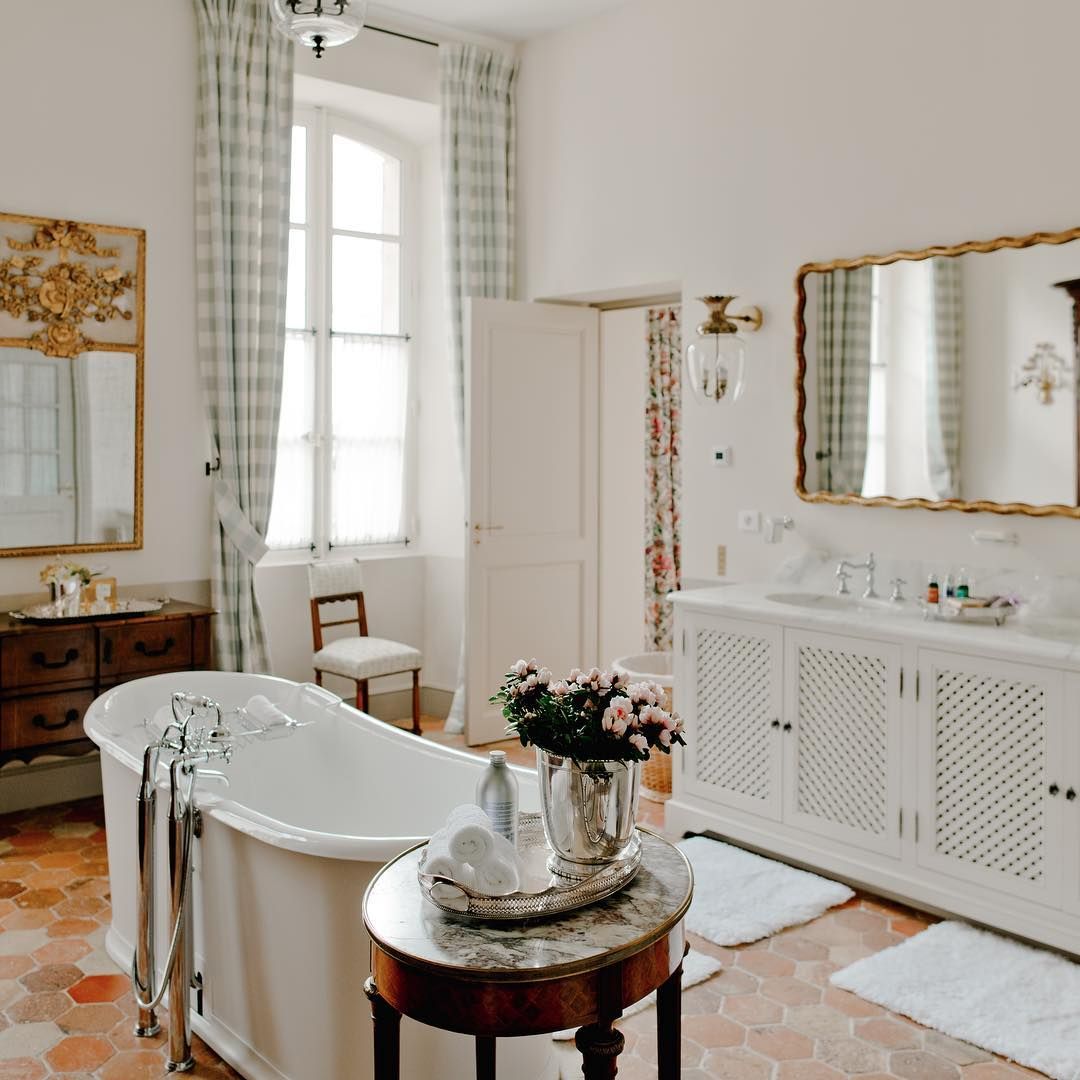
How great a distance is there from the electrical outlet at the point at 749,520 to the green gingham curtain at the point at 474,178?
1.58 metres

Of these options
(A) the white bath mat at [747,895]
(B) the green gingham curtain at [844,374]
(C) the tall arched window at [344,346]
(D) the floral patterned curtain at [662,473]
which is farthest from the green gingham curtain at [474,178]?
(A) the white bath mat at [747,895]

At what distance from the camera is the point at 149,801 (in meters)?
2.72

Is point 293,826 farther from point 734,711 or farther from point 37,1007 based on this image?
point 734,711

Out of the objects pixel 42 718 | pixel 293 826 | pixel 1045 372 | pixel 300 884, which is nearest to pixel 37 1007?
pixel 293 826

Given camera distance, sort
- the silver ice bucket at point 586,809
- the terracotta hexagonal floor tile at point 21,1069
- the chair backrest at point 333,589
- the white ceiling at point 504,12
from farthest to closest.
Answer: the chair backrest at point 333,589, the white ceiling at point 504,12, the terracotta hexagonal floor tile at point 21,1069, the silver ice bucket at point 586,809

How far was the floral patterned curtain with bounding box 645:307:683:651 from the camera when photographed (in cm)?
611

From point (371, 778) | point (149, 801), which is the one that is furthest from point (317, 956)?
point (371, 778)

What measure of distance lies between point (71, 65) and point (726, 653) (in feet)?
11.2

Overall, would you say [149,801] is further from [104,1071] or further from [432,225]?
[432,225]

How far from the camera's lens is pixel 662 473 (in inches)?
242

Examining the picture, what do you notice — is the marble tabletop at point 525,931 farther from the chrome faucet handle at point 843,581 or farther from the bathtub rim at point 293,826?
the chrome faucet handle at point 843,581

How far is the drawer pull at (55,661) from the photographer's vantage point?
408cm

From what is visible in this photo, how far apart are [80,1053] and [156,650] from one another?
1907 mm

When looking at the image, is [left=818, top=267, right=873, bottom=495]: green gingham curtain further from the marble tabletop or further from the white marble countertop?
the marble tabletop
